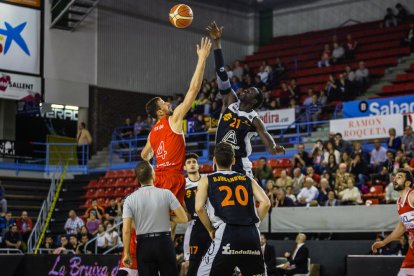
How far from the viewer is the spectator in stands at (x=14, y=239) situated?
23469 millimetres

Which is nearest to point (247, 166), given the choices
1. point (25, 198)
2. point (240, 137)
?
point (240, 137)

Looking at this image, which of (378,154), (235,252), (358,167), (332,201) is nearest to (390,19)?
(378,154)

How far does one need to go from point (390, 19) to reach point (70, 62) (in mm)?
12629

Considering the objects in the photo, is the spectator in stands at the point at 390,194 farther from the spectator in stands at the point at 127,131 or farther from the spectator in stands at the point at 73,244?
the spectator in stands at the point at 127,131

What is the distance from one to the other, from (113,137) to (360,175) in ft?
42.1

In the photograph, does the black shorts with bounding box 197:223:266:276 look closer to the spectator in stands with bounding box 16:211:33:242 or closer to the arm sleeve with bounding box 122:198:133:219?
the arm sleeve with bounding box 122:198:133:219

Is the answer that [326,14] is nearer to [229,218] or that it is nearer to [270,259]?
[270,259]

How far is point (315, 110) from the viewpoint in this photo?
27172 mm

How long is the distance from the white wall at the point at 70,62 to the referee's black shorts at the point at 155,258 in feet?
70.9

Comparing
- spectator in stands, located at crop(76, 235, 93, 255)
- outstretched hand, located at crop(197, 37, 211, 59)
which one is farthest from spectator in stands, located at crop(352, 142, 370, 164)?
outstretched hand, located at crop(197, 37, 211, 59)

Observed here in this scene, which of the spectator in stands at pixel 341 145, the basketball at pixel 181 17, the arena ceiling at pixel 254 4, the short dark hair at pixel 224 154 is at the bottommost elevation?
the short dark hair at pixel 224 154

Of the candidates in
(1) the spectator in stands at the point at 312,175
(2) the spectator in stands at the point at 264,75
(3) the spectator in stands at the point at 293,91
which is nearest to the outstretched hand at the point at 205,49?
(1) the spectator in stands at the point at 312,175

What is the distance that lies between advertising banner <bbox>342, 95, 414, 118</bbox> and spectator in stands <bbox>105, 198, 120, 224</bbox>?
292 inches

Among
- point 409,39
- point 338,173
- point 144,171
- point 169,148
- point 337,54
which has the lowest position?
point 338,173
